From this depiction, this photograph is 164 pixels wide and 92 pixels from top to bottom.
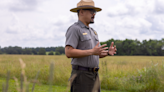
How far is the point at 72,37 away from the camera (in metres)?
2.61

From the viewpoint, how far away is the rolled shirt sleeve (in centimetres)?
257

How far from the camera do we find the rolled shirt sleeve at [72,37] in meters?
2.57

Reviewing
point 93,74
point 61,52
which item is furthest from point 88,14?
point 61,52

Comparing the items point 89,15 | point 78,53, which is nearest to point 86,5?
point 89,15

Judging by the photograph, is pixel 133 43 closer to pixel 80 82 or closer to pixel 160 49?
pixel 160 49

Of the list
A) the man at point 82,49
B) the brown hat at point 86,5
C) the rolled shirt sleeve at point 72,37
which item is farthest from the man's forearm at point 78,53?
the brown hat at point 86,5

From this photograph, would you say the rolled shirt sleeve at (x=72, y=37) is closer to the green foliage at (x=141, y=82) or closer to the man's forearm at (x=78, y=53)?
the man's forearm at (x=78, y=53)

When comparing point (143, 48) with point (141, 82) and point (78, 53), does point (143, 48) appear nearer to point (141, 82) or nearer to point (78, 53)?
point (141, 82)

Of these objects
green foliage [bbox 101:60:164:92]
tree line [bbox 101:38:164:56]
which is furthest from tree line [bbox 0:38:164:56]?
green foliage [bbox 101:60:164:92]

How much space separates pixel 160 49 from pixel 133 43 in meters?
12.9

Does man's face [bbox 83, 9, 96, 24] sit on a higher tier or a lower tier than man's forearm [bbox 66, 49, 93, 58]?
higher

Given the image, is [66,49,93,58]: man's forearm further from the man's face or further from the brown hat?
the brown hat

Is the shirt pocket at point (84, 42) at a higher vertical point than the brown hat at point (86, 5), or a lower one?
lower

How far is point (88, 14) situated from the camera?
282cm
